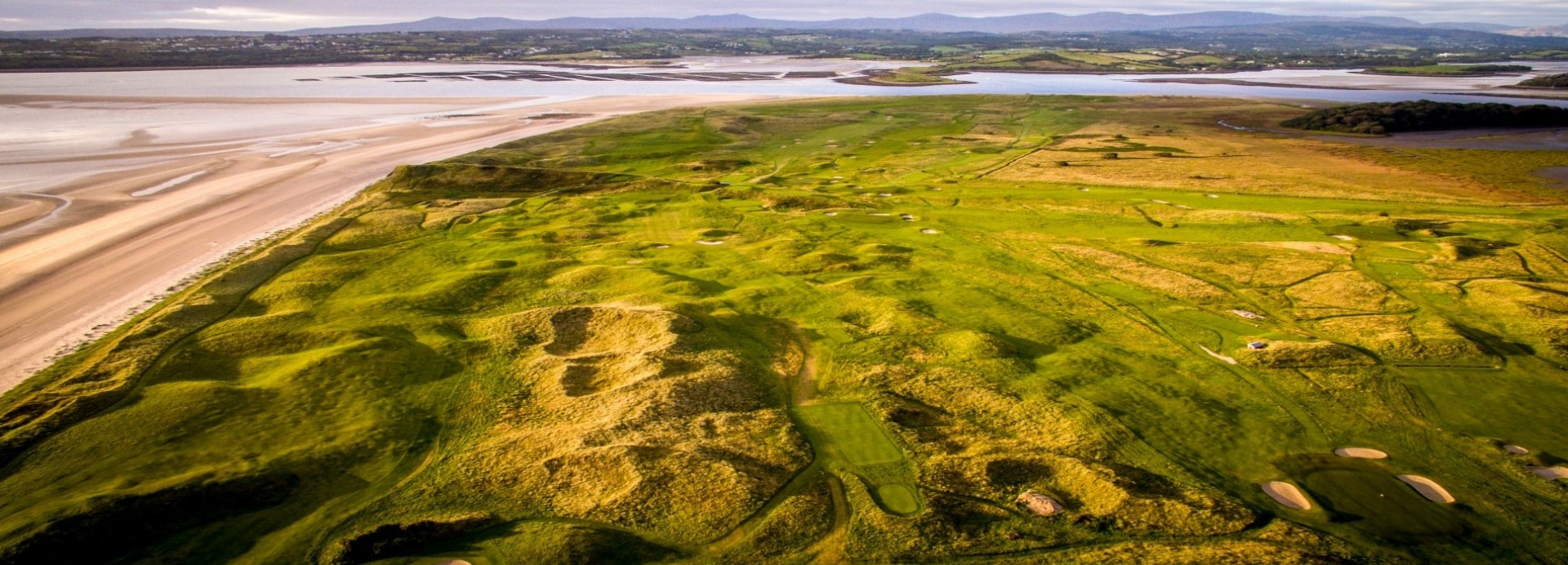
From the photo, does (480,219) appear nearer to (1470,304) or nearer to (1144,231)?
(1144,231)

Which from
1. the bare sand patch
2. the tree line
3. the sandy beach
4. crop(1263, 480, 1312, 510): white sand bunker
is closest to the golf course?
crop(1263, 480, 1312, 510): white sand bunker

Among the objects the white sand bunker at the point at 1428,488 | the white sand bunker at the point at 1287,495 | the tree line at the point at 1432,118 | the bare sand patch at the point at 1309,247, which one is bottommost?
the white sand bunker at the point at 1287,495

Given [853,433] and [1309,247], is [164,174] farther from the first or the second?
[1309,247]

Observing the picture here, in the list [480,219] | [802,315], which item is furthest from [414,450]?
[480,219]

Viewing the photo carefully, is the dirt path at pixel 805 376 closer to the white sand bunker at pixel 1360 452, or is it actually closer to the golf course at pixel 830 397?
the golf course at pixel 830 397

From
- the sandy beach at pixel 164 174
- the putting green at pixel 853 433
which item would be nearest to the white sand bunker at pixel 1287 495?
the putting green at pixel 853 433

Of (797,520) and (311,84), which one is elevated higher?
(311,84)

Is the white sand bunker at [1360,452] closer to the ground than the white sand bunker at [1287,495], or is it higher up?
higher up
